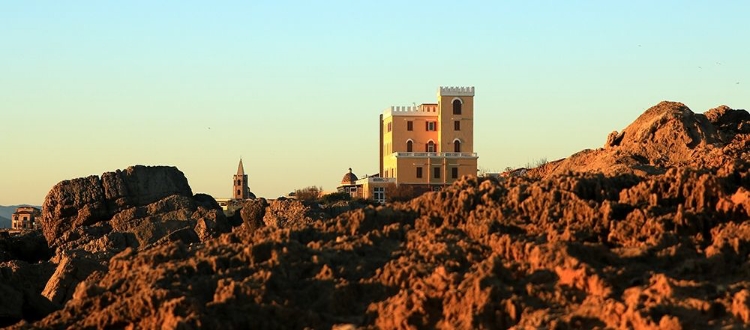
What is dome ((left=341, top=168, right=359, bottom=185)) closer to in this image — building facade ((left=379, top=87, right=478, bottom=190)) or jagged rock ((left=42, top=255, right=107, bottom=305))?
building facade ((left=379, top=87, right=478, bottom=190))

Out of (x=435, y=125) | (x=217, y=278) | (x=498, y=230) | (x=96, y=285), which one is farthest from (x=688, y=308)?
(x=435, y=125)

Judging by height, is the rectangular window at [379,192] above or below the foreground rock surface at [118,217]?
above

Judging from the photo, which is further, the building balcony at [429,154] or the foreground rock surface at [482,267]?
the building balcony at [429,154]

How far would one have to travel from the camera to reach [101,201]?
51.4 metres

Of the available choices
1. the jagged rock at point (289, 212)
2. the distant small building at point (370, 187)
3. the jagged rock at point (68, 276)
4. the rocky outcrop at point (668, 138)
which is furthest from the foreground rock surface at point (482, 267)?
the distant small building at point (370, 187)

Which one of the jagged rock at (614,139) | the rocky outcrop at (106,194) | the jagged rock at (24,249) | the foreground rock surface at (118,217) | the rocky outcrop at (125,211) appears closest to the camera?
the jagged rock at (614,139)

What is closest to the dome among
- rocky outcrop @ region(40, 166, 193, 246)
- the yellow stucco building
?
the yellow stucco building

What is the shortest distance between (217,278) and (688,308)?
4.57 meters

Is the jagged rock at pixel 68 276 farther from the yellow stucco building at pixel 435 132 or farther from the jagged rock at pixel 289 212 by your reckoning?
the yellow stucco building at pixel 435 132

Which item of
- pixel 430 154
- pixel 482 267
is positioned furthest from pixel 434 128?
pixel 482 267

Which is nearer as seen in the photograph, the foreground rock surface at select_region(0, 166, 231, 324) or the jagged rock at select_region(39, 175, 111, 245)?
the foreground rock surface at select_region(0, 166, 231, 324)

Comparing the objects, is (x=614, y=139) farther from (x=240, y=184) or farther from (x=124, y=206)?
(x=240, y=184)

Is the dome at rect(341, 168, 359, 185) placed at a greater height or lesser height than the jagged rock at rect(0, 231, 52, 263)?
greater

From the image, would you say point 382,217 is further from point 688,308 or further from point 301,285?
point 688,308
